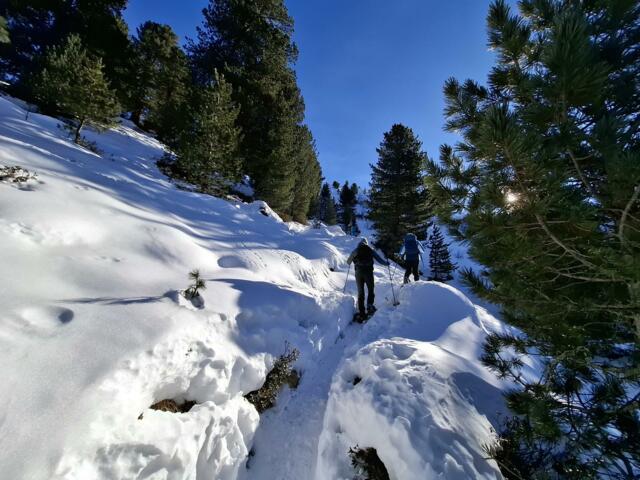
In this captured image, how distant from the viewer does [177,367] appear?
3164 millimetres

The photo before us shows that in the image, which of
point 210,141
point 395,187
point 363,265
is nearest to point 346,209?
Result: point 395,187

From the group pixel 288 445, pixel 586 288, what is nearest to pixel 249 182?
pixel 288 445

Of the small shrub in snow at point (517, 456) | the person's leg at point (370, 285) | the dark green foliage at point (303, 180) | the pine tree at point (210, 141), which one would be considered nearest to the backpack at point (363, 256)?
the person's leg at point (370, 285)

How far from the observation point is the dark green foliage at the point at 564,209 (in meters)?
1.73

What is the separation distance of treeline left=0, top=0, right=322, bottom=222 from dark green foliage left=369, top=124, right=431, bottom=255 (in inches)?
278

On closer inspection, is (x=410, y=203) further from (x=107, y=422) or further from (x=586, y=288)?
(x=107, y=422)

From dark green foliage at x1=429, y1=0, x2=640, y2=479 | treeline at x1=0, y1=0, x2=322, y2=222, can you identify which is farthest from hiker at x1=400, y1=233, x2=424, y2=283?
treeline at x1=0, y1=0, x2=322, y2=222

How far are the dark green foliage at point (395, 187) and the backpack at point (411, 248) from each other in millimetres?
10011

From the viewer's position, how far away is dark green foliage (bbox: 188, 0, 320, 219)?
16.5 meters

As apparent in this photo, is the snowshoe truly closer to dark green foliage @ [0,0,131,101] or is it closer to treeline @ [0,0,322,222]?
treeline @ [0,0,322,222]

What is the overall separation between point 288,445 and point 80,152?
11.7m

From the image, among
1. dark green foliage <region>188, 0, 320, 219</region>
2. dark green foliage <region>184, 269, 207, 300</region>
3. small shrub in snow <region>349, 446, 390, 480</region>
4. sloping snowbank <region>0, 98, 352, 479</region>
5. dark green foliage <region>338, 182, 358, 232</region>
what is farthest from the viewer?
dark green foliage <region>338, 182, 358, 232</region>

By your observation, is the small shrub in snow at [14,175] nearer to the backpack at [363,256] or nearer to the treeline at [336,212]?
the backpack at [363,256]

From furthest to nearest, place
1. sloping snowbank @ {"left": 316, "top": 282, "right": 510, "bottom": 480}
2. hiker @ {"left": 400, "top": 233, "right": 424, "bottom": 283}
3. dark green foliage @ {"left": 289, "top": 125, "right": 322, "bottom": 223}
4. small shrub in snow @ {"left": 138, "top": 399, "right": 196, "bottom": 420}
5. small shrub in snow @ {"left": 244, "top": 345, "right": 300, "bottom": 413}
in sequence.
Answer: dark green foliage @ {"left": 289, "top": 125, "right": 322, "bottom": 223} → hiker @ {"left": 400, "top": 233, "right": 424, "bottom": 283} → small shrub in snow @ {"left": 244, "top": 345, "right": 300, "bottom": 413} → small shrub in snow @ {"left": 138, "top": 399, "right": 196, "bottom": 420} → sloping snowbank @ {"left": 316, "top": 282, "right": 510, "bottom": 480}
